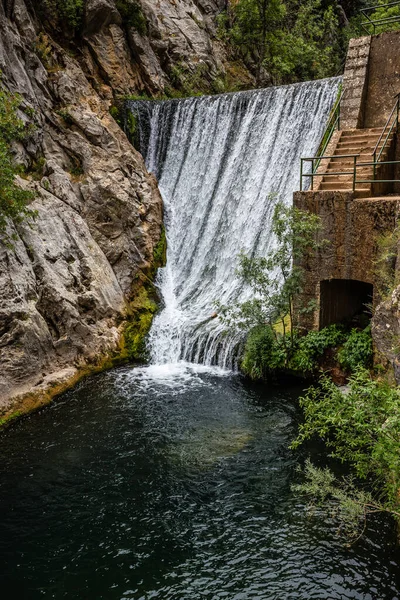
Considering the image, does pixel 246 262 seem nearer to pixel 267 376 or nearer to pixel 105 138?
pixel 267 376

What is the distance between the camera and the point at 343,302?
15227 millimetres

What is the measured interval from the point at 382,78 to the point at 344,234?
7.61 meters

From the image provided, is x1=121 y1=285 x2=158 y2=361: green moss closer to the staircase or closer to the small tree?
the small tree

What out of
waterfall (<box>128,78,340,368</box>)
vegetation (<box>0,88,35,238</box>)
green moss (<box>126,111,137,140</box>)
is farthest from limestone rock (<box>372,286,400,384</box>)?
green moss (<box>126,111,137,140</box>)

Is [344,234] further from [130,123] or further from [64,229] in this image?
[130,123]

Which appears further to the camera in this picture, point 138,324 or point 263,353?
point 138,324

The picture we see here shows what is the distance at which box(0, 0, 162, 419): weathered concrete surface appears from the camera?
47.2 feet

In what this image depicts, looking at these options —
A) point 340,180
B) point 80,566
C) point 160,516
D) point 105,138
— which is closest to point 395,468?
point 160,516

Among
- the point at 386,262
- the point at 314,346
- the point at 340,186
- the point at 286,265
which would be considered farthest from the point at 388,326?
the point at 340,186

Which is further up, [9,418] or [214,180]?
[214,180]

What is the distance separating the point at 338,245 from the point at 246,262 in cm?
250

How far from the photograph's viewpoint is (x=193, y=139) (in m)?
23.9

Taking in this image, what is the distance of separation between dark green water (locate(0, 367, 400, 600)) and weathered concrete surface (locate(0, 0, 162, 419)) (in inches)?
73.1

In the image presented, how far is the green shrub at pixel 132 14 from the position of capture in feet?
83.6
